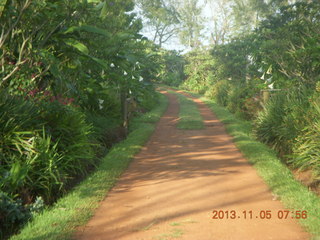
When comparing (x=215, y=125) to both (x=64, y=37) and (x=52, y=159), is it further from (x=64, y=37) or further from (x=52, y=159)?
(x=52, y=159)

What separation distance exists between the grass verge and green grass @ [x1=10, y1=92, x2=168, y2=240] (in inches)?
118

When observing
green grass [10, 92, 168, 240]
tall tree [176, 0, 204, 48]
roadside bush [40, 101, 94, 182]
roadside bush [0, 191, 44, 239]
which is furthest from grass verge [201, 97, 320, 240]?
tall tree [176, 0, 204, 48]

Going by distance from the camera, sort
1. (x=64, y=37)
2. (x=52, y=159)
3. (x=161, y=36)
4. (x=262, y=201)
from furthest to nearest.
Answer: (x=161, y=36)
(x=64, y=37)
(x=52, y=159)
(x=262, y=201)

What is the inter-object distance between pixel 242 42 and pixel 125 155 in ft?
77.6

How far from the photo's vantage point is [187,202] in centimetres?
579

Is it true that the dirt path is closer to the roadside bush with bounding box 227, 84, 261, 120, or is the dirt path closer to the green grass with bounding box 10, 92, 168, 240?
the green grass with bounding box 10, 92, 168, 240

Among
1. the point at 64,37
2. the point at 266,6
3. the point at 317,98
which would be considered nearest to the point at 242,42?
the point at 266,6

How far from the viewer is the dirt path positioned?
15.2ft

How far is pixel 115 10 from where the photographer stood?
559 inches

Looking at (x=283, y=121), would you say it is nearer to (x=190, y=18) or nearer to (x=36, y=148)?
(x=36, y=148)

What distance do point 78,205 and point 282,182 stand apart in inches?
147

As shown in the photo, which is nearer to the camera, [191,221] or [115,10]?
[191,221]

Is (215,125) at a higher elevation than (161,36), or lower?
Answer: lower

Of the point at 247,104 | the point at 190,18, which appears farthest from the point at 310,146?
the point at 190,18
